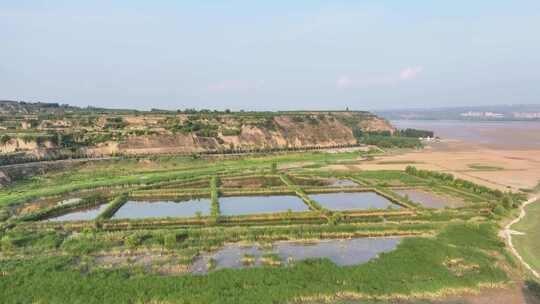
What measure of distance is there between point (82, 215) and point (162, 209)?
5354 millimetres

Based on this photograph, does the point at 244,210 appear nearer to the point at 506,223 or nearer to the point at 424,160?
the point at 506,223

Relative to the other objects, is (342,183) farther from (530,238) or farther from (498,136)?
(498,136)

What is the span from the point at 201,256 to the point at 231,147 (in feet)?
143

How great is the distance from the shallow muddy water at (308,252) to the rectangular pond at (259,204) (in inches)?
247

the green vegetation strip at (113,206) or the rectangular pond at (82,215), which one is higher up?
the green vegetation strip at (113,206)

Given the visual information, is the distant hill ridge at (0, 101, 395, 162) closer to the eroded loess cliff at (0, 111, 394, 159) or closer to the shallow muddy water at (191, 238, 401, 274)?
the eroded loess cliff at (0, 111, 394, 159)

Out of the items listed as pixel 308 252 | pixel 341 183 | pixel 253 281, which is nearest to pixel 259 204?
pixel 308 252

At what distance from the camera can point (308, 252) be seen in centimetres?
1784

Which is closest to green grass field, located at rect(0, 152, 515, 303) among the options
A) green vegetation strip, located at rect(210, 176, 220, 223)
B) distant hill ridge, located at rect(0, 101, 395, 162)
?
green vegetation strip, located at rect(210, 176, 220, 223)

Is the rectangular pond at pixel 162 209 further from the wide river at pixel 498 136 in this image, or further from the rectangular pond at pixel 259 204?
the wide river at pixel 498 136

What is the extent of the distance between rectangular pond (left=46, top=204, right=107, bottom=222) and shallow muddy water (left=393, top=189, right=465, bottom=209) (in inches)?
932

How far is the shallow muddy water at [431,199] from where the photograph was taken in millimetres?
26469

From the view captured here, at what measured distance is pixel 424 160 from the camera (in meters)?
50.7

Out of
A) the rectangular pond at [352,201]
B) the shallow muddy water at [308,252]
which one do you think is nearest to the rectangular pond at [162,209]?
the shallow muddy water at [308,252]
